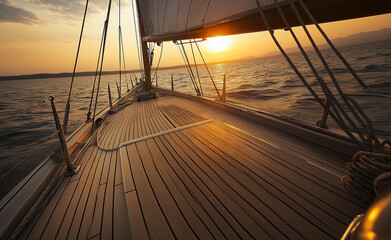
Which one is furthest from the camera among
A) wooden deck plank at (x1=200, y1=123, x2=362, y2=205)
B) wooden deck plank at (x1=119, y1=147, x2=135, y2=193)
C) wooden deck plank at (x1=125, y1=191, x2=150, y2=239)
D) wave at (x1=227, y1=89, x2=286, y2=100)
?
wave at (x1=227, y1=89, x2=286, y2=100)

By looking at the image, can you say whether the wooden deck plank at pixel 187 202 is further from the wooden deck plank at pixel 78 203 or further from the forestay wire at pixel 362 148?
the forestay wire at pixel 362 148

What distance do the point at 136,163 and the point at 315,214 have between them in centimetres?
211

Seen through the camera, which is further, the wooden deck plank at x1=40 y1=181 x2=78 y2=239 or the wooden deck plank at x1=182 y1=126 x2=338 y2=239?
the wooden deck plank at x1=40 y1=181 x2=78 y2=239

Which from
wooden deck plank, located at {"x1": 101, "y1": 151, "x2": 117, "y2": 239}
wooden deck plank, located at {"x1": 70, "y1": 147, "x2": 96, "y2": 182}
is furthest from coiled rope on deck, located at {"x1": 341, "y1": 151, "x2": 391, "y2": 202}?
wooden deck plank, located at {"x1": 70, "y1": 147, "x2": 96, "y2": 182}

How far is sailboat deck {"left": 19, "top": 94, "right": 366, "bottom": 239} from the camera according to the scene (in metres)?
1.39

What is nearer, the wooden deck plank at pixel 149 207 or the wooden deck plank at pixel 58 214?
the wooden deck plank at pixel 149 207

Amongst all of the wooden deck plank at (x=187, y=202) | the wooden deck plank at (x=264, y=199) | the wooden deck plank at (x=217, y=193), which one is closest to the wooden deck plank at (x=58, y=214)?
the wooden deck plank at (x=187, y=202)

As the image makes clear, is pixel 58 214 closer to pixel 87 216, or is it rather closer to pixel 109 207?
pixel 87 216

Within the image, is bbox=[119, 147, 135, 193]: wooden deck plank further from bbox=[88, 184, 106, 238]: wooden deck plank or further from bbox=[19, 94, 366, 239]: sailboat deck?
bbox=[88, 184, 106, 238]: wooden deck plank

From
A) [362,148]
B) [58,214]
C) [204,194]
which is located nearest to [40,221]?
[58,214]

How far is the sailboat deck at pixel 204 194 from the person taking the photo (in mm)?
1392

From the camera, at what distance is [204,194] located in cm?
172

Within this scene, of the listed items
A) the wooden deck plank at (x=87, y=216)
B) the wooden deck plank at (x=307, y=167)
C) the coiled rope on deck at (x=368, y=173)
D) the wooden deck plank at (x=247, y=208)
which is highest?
the coiled rope on deck at (x=368, y=173)

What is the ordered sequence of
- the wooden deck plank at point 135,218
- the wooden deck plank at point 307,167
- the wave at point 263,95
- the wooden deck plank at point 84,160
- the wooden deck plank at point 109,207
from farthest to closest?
the wave at point 263,95, the wooden deck plank at point 84,160, the wooden deck plank at point 307,167, the wooden deck plank at point 109,207, the wooden deck plank at point 135,218
